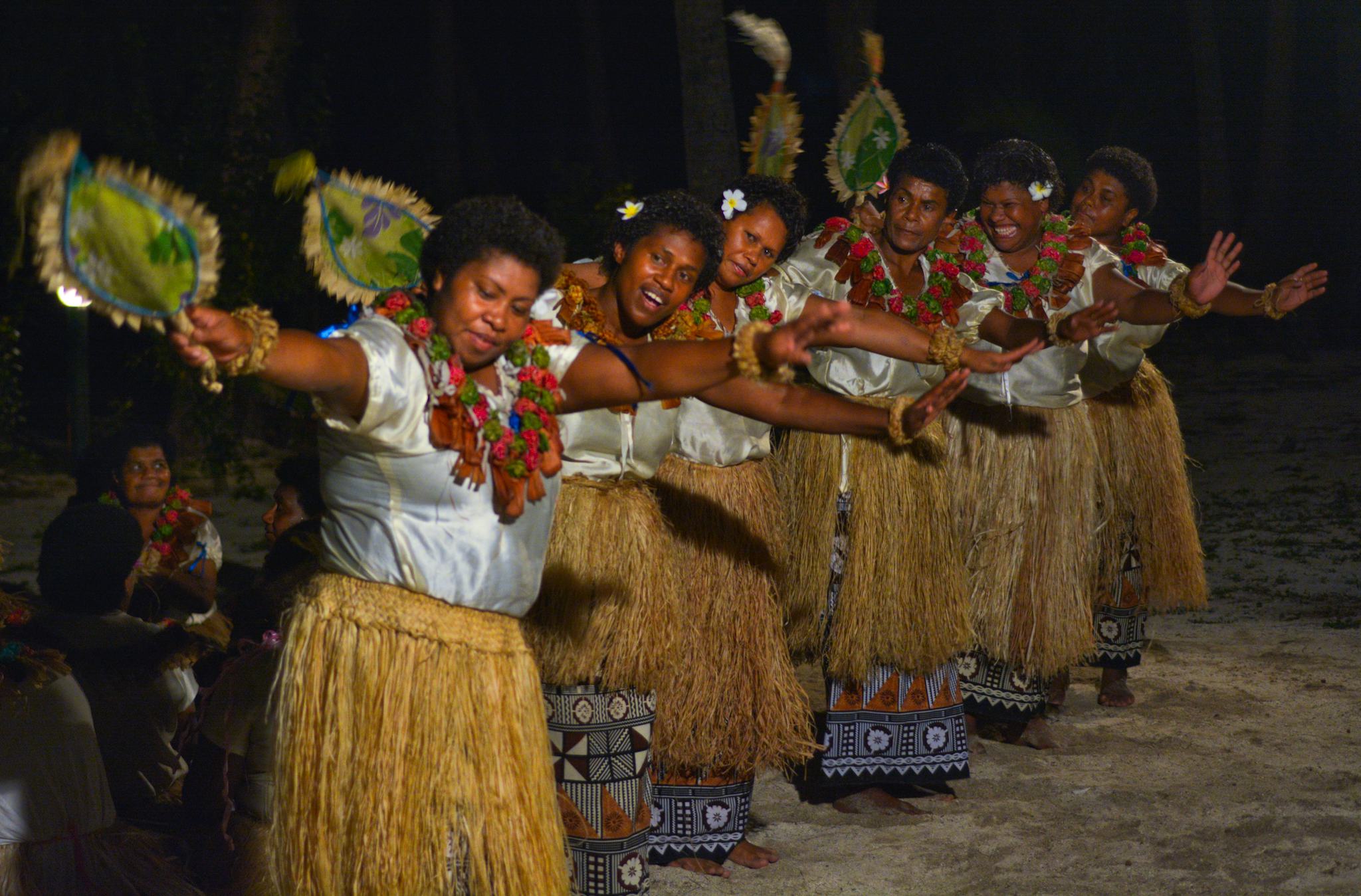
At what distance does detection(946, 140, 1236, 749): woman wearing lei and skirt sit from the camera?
4.30m

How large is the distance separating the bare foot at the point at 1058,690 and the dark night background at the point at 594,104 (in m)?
3.71

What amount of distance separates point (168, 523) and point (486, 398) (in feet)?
7.08

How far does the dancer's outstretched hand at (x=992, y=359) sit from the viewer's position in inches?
105

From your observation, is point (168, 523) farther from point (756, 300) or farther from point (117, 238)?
point (117, 238)

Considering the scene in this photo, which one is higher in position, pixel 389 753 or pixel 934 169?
pixel 934 169

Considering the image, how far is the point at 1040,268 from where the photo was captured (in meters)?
4.30

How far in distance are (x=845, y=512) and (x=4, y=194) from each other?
5394 millimetres

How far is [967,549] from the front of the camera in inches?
174

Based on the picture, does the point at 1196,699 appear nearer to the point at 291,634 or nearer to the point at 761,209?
the point at 761,209

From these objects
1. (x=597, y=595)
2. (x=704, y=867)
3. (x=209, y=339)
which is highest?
(x=209, y=339)

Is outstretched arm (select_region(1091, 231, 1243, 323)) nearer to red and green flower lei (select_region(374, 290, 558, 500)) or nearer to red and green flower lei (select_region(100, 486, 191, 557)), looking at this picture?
red and green flower lei (select_region(374, 290, 558, 500))

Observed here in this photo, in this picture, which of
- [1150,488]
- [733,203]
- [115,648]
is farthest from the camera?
[1150,488]

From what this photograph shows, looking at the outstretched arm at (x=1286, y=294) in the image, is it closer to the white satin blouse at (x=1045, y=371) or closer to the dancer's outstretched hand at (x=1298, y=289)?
the dancer's outstretched hand at (x=1298, y=289)

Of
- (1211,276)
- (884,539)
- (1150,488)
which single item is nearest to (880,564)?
(884,539)
